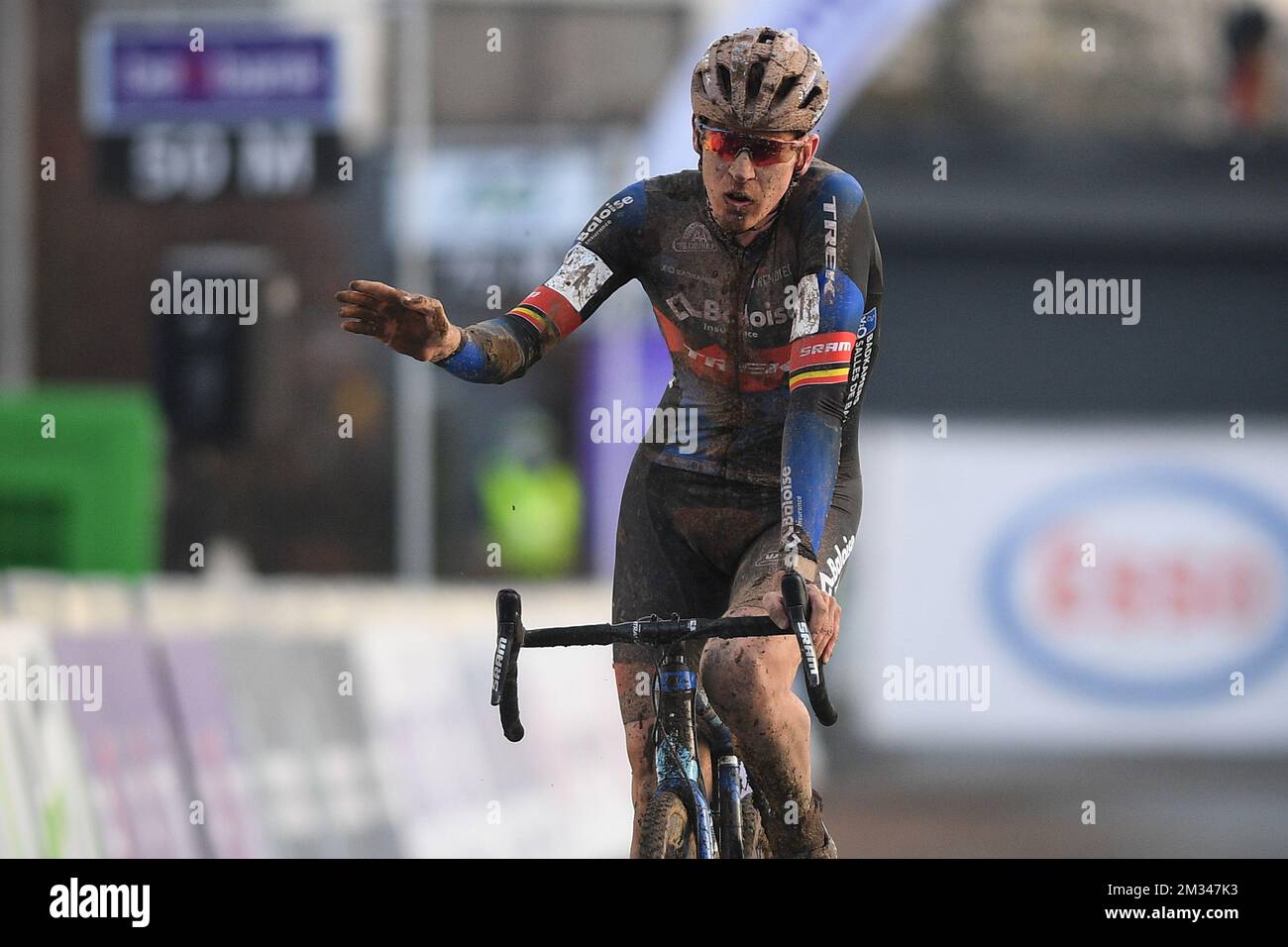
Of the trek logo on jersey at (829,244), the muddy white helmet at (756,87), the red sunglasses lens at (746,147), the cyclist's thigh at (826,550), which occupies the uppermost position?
the muddy white helmet at (756,87)

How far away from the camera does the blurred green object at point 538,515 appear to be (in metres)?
24.5

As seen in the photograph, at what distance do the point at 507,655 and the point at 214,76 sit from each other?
23.8 feet

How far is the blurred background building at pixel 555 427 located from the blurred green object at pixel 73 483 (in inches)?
1.2

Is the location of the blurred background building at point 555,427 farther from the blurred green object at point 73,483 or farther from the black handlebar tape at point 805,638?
the black handlebar tape at point 805,638

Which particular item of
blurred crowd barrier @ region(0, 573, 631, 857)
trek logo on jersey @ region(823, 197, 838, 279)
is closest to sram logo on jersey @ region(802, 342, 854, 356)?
trek logo on jersey @ region(823, 197, 838, 279)

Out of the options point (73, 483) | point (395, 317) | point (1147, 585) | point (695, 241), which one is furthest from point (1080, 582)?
point (395, 317)

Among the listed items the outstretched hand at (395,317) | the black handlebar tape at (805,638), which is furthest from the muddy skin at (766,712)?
the outstretched hand at (395,317)

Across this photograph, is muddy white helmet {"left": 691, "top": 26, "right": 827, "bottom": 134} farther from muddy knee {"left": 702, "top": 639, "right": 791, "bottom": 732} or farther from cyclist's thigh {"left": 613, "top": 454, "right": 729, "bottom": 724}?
muddy knee {"left": 702, "top": 639, "right": 791, "bottom": 732}

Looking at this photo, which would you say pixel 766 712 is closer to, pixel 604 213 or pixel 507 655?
pixel 507 655

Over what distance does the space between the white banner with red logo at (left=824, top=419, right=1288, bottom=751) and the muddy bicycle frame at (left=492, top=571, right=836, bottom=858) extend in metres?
15.0

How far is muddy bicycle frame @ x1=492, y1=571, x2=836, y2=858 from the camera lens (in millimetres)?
Result: 3793

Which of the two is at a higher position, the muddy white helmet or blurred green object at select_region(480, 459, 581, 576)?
the muddy white helmet

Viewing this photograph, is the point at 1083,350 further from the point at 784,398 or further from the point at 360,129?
the point at 784,398

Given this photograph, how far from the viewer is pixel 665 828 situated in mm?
4141
